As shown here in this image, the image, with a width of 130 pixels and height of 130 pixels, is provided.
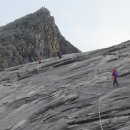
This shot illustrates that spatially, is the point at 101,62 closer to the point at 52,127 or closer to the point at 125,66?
the point at 125,66

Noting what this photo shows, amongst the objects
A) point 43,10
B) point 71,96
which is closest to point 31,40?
point 43,10

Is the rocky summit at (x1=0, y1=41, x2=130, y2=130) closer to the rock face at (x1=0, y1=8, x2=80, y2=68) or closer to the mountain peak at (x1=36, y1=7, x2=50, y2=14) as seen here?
the rock face at (x1=0, y1=8, x2=80, y2=68)

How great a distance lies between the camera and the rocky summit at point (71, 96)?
30.5 meters

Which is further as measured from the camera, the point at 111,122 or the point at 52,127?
the point at 52,127

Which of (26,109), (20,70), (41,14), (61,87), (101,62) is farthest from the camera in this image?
(41,14)

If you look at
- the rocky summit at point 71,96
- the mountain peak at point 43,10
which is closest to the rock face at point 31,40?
the mountain peak at point 43,10

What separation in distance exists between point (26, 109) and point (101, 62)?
1484cm

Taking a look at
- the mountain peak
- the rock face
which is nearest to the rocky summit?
the rock face

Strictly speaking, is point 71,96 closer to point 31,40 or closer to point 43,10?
point 31,40

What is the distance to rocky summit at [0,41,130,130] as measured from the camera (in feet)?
100

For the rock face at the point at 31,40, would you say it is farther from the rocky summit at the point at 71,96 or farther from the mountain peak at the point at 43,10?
the rocky summit at the point at 71,96

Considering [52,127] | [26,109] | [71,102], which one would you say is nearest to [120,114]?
[52,127]

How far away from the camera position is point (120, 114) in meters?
28.9

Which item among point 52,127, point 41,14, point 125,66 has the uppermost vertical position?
point 41,14
